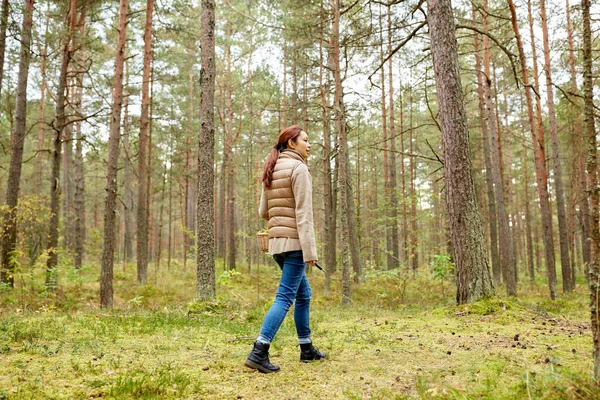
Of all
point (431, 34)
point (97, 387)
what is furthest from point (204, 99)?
point (97, 387)

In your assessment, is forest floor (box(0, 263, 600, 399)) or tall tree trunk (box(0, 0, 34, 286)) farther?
tall tree trunk (box(0, 0, 34, 286))

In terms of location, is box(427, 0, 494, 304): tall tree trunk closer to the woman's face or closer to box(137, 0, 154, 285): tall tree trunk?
the woman's face

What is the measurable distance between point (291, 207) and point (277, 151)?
2.09 ft

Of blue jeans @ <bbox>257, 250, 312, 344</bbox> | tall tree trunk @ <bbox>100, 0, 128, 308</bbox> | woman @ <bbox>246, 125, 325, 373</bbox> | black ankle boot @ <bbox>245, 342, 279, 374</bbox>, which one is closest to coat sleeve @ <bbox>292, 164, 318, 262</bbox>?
woman @ <bbox>246, 125, 325, 373</bbox>

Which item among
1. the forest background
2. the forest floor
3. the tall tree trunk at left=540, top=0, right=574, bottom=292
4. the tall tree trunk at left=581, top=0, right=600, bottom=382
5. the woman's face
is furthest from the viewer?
the tall tree trunk at left=540, top=0, right=574, bottom=292

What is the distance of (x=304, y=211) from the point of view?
3.67 meters

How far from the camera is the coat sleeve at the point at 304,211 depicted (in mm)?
3574

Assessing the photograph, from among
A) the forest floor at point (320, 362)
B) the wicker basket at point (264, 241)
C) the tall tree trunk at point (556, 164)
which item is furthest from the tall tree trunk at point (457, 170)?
the tall tree trunk at point (556, 164)

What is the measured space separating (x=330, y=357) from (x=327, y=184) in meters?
11.9

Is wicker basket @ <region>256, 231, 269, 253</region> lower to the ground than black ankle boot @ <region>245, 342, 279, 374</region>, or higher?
higher

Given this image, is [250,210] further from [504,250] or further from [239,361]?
[239,361]

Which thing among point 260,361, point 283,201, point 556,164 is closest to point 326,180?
point 556,164

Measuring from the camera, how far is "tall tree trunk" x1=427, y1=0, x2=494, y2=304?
611 cm

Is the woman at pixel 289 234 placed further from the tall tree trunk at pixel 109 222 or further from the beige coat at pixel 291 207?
the tall tree trunk at pixel 109 222
